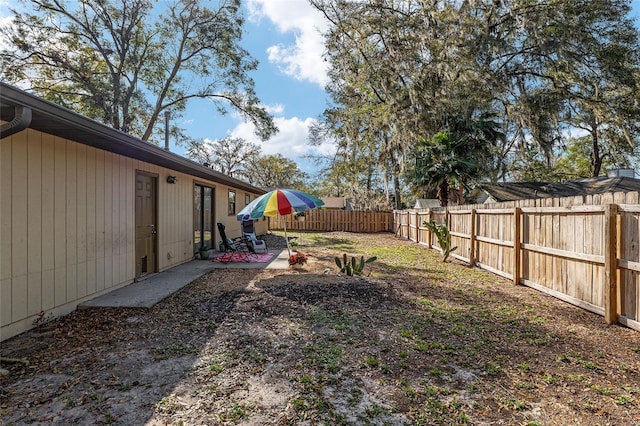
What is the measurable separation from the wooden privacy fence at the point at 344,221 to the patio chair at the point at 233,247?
10.7 meters

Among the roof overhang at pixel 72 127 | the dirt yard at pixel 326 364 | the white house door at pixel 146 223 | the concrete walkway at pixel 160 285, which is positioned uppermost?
the roof overhang at pixel 72 127

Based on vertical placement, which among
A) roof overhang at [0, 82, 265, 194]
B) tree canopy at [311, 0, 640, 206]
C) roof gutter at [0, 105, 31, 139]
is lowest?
roof gutter at [0, 105, 31, 139]

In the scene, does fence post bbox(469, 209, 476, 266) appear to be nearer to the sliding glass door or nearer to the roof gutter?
the sliding glass door

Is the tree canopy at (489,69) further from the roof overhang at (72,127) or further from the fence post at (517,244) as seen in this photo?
the roof overhang at (72,127)

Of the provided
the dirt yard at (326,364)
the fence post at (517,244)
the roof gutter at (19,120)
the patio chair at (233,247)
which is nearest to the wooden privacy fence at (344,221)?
the patio chair at (233,247)

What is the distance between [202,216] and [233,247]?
1.27 meters

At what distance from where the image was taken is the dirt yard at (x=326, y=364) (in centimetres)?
216

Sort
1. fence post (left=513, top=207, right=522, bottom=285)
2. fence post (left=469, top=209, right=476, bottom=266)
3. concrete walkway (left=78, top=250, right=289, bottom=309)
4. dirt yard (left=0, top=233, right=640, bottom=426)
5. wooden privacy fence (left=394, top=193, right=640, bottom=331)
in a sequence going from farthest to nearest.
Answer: fence post (left=469, top=209, right=476, bottom=266), fence post (left=513, top=207, right=522, bottom=285), concrete walkway (left=78, top=250, right=289, bottom=309), wooden privacy fence (left=394, top=193, right=640, bottom=331), dirt yard (left=0, top=233, right=640, bottom=426)

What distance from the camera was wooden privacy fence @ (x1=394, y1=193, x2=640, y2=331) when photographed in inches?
144

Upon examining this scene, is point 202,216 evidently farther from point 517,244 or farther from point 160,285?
point 517,244

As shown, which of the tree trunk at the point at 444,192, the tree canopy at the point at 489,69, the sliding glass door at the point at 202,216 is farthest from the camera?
the tree trunk at the point at 444,192

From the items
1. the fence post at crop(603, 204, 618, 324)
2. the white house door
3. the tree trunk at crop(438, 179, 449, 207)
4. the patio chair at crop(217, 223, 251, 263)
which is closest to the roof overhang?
the white house door

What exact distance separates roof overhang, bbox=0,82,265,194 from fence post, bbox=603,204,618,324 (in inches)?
239

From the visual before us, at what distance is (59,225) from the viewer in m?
3.97
